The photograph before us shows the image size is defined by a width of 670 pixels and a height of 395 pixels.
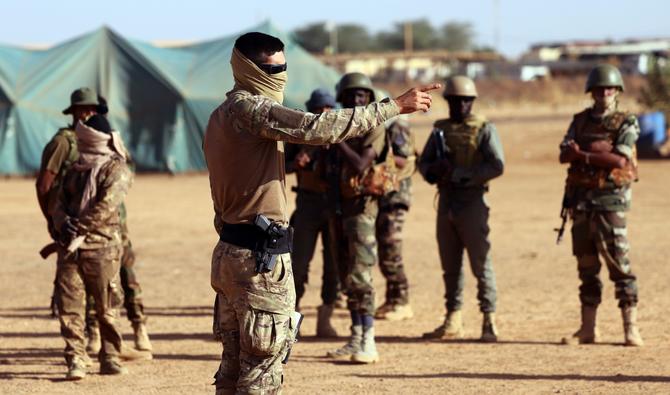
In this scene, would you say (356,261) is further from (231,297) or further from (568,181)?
(231,297)

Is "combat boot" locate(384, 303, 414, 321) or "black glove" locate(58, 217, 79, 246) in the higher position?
"black glove" locate(58, 217, 79, 246)

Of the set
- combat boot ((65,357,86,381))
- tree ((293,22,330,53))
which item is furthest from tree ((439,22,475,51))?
combat boot ((65,357,86,381))

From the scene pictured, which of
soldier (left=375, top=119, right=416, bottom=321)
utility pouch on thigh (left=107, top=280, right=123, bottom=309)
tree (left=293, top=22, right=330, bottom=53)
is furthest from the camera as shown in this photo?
tree (left=293, top=22, right=330, bottom=53)

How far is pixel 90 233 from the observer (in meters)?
8.19

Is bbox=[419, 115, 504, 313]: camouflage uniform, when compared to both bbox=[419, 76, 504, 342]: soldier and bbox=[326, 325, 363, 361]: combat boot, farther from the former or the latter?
bbox=[326, 325, 363, 361]: combat boot

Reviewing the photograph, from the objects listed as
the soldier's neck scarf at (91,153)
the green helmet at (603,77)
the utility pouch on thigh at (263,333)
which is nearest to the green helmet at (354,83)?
the green helmet at (603,77)

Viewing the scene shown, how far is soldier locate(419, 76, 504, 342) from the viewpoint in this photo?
9.52m

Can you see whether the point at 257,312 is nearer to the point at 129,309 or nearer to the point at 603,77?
the point at 129,309

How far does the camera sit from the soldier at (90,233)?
8.20m

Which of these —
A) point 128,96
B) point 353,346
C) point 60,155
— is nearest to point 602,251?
point 353,346

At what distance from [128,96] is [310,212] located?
18.6 meters

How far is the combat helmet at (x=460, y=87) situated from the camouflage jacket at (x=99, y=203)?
2596mm

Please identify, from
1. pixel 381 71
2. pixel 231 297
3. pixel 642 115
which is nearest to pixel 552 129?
pixel 642 115

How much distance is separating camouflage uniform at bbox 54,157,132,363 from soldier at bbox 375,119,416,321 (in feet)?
9.82
